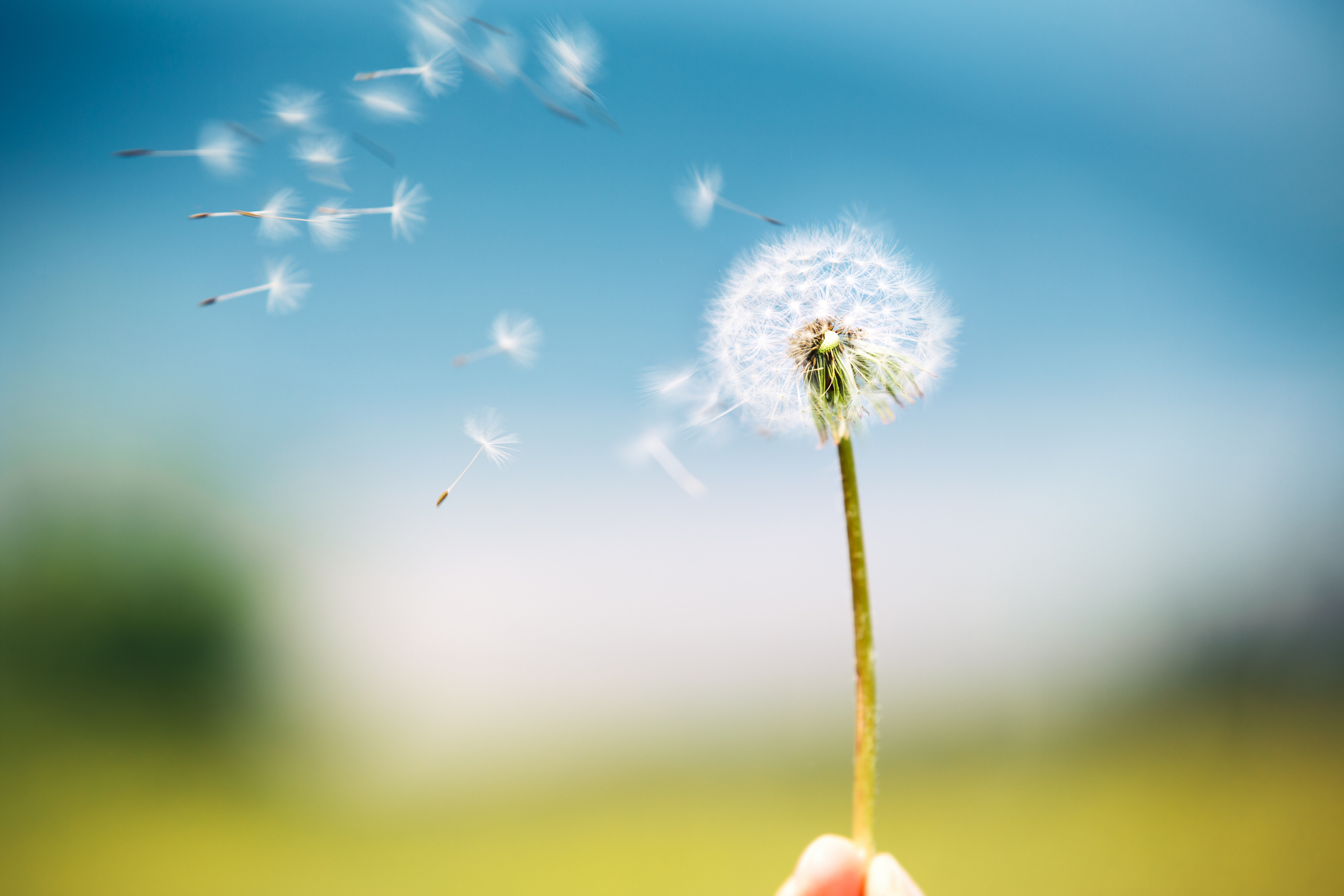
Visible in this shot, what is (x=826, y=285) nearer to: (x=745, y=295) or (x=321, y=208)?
(x=745, y=295)

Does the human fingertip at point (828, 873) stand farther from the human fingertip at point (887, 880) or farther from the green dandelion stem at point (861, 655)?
the green dandelion stem at point (861, 655)

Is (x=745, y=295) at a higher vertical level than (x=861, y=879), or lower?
higher

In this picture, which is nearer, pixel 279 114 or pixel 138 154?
pixel 138 154

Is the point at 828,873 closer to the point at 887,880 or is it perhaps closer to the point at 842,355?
the point at 887,880

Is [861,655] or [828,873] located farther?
[828,873]

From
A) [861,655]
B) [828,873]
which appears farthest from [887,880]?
[861,655]

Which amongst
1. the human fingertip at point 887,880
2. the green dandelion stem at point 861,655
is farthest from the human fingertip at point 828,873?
the green dandelion stem at point 861,655

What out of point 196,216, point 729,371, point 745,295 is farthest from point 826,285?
point 196,216
